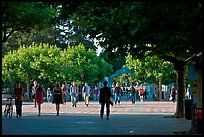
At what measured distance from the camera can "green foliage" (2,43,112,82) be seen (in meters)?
64.3

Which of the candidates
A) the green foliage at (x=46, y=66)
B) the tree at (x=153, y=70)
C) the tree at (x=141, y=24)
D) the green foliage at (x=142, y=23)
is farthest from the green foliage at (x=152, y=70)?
the green foliage at (x=142, y=23)

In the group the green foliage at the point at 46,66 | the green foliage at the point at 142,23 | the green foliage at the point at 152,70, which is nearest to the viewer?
the green foliage at the point at 142,23

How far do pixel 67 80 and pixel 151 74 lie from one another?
1021cm

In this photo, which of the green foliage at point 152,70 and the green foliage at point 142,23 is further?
the green foliage at point 152,70

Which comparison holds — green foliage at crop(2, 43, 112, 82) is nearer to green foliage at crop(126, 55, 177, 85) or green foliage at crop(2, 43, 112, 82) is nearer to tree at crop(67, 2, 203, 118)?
green foliage at crop(126, 55, 177, 85)

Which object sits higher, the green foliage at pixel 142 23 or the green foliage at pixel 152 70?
the green foliage at pixel 152 70

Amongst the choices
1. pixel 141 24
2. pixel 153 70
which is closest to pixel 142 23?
pixel 141 24

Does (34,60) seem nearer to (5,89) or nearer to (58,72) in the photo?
(58,72)

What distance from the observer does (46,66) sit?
6525 cm

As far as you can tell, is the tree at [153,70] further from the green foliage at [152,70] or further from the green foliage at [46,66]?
the green foliage at [46,66]

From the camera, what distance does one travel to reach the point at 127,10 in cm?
1389

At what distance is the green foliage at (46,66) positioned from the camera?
6431 cm

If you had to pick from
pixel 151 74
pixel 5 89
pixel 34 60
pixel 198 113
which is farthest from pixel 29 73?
pixel 198 113

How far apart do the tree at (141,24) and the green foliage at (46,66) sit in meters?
44.6
